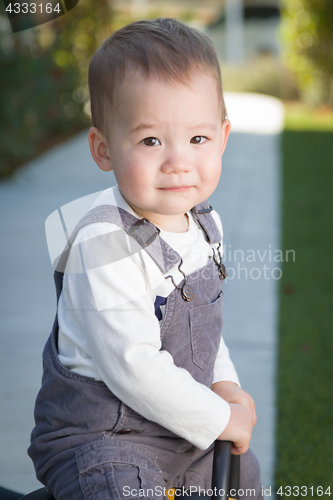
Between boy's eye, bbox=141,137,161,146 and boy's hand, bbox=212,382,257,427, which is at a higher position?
boy's eye, bbox=141,137,161,146

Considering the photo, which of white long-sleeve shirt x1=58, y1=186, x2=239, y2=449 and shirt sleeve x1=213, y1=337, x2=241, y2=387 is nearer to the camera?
white long-sleeve shirt x1=58, y1=186, x2=239, y2=449

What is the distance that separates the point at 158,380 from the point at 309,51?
47.7 ft

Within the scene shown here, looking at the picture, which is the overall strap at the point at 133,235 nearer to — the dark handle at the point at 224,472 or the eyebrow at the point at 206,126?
the eyebrow at the point at 206,126

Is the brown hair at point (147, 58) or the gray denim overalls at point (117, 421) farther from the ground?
the brown hair at point (147, 58)

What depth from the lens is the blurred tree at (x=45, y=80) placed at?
20.9 ft

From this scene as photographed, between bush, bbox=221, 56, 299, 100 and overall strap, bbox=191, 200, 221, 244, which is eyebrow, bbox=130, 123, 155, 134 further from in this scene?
bush, bbox=221, 56, 299, 100

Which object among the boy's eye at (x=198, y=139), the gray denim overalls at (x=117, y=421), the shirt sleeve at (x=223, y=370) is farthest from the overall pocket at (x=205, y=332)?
the boy's eye at (x=198, y=139)

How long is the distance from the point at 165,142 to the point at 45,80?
7.20 metres

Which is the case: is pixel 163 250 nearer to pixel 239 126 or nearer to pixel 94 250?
pixel 94 250

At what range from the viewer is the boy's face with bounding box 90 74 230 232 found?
3.76 feet

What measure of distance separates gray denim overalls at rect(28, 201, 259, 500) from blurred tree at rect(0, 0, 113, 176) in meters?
3.42

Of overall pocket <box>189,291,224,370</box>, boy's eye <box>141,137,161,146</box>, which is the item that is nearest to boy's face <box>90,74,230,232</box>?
boy's eye <box>141,137,161,146</box>

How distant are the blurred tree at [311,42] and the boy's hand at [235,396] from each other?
1397 cm

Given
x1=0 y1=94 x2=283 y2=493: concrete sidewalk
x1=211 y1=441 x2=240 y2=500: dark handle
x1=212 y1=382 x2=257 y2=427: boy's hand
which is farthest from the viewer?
x1=0 y1=94 x2=283 y2=493: concrete sidewalk
